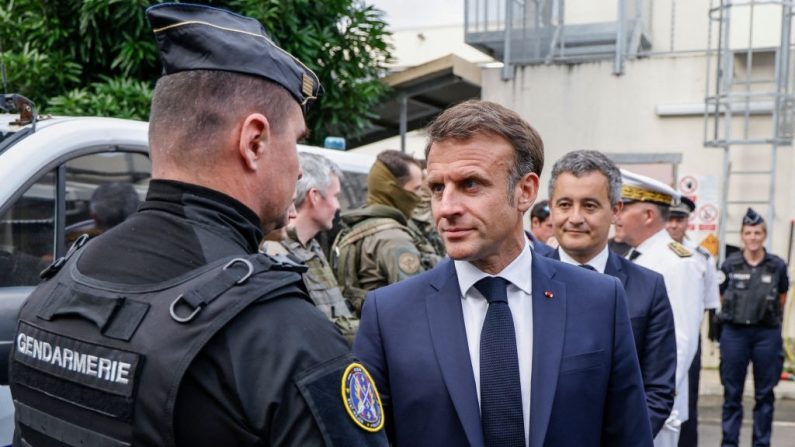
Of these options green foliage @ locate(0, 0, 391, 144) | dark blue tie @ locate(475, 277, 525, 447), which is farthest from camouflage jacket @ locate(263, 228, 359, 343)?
green foliage @ locate(0, 0, 391, 144)

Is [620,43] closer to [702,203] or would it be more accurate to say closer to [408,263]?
[702,203]

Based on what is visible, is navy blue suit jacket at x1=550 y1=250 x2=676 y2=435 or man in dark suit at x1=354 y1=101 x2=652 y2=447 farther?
navy blue suit jacket at x1=550 y1=250 x2=676 y2=435

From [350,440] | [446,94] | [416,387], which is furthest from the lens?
[446,94]

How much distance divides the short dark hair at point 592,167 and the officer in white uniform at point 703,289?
170 centimetres

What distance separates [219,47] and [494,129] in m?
0.94

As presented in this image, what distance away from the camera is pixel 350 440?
1.41 m

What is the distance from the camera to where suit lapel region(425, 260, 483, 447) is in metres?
2.18

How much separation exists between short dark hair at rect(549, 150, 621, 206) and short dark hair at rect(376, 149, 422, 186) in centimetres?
202

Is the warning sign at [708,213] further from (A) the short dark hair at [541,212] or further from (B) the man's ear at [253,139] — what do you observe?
(B) the man's ear at [253,139]

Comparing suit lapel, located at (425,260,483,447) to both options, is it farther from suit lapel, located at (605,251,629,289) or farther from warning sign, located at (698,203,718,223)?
warning sign, located at (698,203,718,223)

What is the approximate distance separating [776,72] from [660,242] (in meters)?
7.32

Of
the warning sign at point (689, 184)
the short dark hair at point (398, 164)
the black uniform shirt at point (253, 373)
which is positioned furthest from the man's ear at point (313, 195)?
the warning sign at point (689, 184)

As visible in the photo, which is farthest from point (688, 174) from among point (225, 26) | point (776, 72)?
point (225, 26)

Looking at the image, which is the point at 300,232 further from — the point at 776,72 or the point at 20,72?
the point at 776,72
